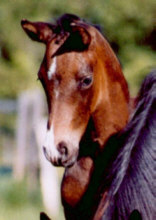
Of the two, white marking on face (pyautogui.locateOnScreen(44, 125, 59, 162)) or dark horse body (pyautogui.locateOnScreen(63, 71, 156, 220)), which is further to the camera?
white marking on face (pyautogui.locateOnScreen(44, 125, 59, 162))

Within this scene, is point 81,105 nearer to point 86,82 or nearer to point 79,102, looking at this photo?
point 79,102

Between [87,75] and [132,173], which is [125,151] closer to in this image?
[132,173]

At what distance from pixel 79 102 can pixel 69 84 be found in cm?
15

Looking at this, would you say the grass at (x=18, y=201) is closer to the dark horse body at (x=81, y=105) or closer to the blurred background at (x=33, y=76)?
the blurred background at (x=33, y=76)

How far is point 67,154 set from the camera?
14.1ft

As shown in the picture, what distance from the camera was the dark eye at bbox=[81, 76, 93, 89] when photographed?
4398 millimetres

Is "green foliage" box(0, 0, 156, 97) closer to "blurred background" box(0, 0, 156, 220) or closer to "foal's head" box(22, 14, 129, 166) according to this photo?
"blurred background" box(0, 0, 156, 220)

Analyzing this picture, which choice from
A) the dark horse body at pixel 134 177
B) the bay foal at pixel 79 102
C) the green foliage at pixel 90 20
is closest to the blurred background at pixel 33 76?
the green foliage at pixel 90 20

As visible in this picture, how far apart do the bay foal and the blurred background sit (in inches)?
127

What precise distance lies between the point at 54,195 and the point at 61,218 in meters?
0.85

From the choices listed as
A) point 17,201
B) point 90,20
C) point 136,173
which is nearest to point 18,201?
point 17,201

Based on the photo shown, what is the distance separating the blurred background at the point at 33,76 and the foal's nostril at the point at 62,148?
142 inches

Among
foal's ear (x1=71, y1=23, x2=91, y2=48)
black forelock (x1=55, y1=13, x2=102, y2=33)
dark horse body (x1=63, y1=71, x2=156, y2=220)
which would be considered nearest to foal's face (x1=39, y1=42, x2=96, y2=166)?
foal's ear (x1=71, y1=23, x2=91, y2=48)

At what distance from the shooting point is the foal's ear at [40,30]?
15.5 ft
